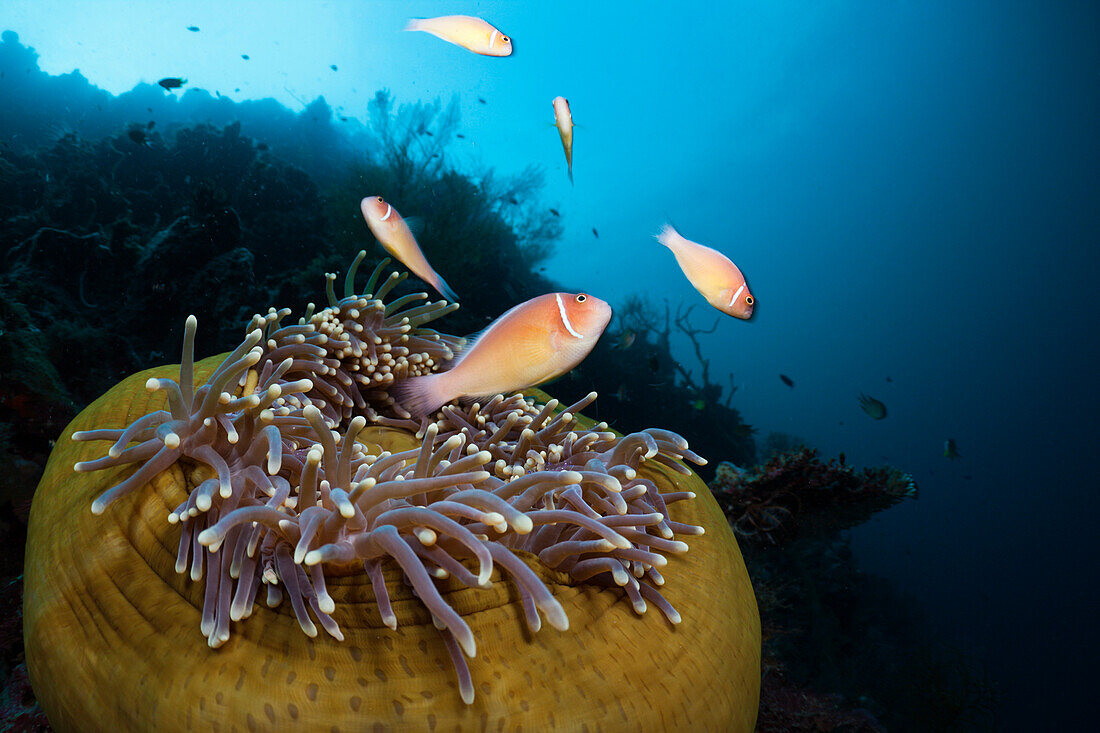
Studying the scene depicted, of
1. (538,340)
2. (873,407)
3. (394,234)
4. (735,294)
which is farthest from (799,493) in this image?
(873,407)

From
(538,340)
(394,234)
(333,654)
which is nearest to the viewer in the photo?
(333,654)

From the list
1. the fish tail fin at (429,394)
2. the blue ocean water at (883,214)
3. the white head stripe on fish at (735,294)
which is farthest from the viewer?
the blue ocean water at (883,214)

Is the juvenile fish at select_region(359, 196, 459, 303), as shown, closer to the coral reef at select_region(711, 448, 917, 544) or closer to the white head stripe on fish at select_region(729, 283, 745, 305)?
the white head stripe on fish at select_region(729, 283, 745, 305)

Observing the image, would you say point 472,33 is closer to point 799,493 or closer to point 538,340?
point 538,340

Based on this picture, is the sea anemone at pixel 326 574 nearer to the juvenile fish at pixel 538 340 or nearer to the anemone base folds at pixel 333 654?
the anemone base folds at pixel 333 654

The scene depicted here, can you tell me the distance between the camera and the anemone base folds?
3.39 ft

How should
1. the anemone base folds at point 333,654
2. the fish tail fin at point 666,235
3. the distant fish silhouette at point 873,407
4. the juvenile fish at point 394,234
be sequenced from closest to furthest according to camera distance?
the anemone base folds at point 333,654 < the fish tail fin at point 666,235 < the juvenile fish at point 394,234 < the distant fish silhouette at point 873,407

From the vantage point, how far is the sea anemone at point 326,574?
3.43 feet

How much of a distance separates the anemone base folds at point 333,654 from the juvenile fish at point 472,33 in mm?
2856

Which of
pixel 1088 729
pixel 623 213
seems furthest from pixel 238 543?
pixel 623 213

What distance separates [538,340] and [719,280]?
119cm

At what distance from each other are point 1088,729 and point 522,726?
20689 millimetres

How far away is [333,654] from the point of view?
1.07 m

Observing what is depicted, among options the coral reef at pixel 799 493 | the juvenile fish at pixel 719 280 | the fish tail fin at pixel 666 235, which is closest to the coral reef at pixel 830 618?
the coral reef at pixel 799 493
